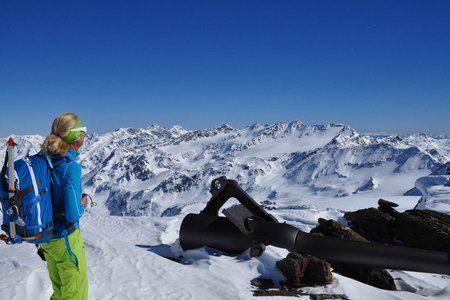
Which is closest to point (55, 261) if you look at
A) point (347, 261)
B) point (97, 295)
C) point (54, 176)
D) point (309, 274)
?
point (54, 176)

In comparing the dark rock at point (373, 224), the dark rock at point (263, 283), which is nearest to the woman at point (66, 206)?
the dark rock at point (263, 283)

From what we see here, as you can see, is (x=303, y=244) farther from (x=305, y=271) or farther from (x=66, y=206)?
(x=66, y=206)

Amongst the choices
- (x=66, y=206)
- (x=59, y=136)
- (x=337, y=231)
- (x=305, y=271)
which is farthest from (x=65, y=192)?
(x=337, y=231)

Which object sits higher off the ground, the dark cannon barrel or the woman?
the woman

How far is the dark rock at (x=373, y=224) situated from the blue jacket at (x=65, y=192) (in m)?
10.2

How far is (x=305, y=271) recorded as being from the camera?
7.90 m

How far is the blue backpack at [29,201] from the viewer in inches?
170

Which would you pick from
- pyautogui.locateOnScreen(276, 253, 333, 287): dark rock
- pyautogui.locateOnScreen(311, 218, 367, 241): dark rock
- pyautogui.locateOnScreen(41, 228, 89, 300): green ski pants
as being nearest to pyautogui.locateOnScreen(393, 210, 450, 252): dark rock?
pyautogui.locateOnScreen(311, 218, 367, 241): dark rock

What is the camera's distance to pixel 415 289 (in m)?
8.59

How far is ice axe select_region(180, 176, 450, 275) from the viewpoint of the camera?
744 cm

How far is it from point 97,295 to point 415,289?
628 cm

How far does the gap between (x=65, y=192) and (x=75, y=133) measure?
68cm

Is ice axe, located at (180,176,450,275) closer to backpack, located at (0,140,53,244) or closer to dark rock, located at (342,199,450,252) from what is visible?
dark rock, located at (342,199,450,252)

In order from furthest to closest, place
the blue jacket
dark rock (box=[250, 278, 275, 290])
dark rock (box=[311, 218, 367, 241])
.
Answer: dark rock (box=[311, 218, 367, 241]) < dark rock (box=[250, 278, 275, 290]) < the blue jacket
